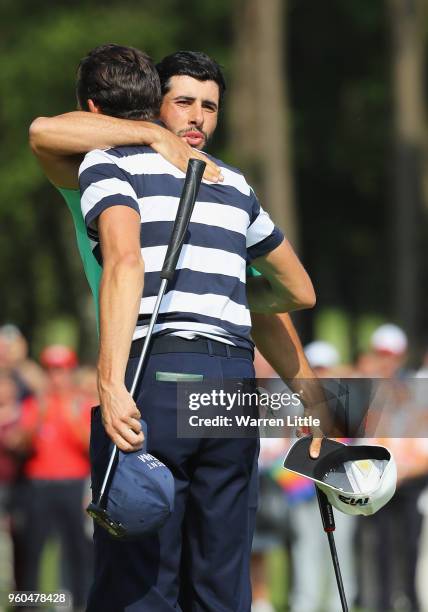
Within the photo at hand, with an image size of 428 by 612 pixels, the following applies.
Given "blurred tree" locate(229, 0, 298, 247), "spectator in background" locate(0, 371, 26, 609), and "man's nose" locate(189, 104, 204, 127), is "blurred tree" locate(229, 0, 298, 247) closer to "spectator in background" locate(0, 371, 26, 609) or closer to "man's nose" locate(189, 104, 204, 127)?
"spectator in background" locate(0, 371, 26, 609)

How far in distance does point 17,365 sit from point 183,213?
329 inches

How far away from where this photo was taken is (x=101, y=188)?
14.2ft

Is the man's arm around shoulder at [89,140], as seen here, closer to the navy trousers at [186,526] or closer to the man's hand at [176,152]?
the man's hand at [176,152]

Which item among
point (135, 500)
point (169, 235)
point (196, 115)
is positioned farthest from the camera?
point (196, 115)

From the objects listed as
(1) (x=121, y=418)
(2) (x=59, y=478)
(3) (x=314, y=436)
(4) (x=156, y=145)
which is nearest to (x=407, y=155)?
(2) (x=59, y=478)

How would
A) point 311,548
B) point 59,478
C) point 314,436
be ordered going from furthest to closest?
point 59,478
point 311,548
point 314,436

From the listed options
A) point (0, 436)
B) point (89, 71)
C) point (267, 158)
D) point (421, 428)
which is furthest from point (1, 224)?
Result: point (89, 71)


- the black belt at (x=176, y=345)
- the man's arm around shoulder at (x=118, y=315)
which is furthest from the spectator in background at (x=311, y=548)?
the man's arm around shoulder at (x=118, y=315)

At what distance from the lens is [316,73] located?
3178cm

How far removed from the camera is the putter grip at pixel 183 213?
14.0 feet

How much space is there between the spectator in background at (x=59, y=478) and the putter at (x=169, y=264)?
266 inches

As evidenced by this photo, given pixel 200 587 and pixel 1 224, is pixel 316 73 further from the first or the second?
pixel 200 587

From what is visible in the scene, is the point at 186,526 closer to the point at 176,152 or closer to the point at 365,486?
the point at 365,486

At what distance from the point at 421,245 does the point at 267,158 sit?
4.06 metres
